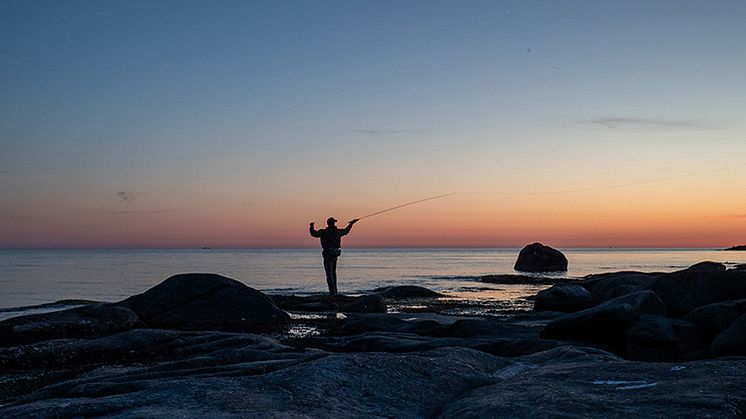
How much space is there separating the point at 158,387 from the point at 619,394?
3.87 meters

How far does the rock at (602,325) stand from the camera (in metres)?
12.0

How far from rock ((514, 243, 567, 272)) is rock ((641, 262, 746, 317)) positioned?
161 ft

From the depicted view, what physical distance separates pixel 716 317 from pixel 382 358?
836 cm

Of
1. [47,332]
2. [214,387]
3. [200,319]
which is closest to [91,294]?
[200,319]

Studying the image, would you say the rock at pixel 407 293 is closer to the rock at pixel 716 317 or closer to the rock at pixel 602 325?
the rock at pixel 602 325

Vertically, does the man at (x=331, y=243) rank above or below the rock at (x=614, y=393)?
above

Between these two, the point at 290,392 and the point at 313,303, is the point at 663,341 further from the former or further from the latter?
the point at 313,303

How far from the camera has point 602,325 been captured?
12.2 metres

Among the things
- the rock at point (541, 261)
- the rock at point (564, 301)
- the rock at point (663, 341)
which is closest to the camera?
the rock at point (663, 341)

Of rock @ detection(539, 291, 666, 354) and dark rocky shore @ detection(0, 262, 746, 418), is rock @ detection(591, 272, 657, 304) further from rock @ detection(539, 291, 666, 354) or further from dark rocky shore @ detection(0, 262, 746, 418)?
rock @ detection(539, 291, 666, 354)

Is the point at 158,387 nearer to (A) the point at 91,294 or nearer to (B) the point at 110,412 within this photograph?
(B) the point at 110,412

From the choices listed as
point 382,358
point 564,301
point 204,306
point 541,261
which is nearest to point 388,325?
point 204,306

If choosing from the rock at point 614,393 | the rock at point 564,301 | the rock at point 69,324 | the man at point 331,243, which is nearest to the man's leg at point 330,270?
the man at point 331,243

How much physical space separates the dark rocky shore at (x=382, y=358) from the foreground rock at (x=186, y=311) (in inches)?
1.6
